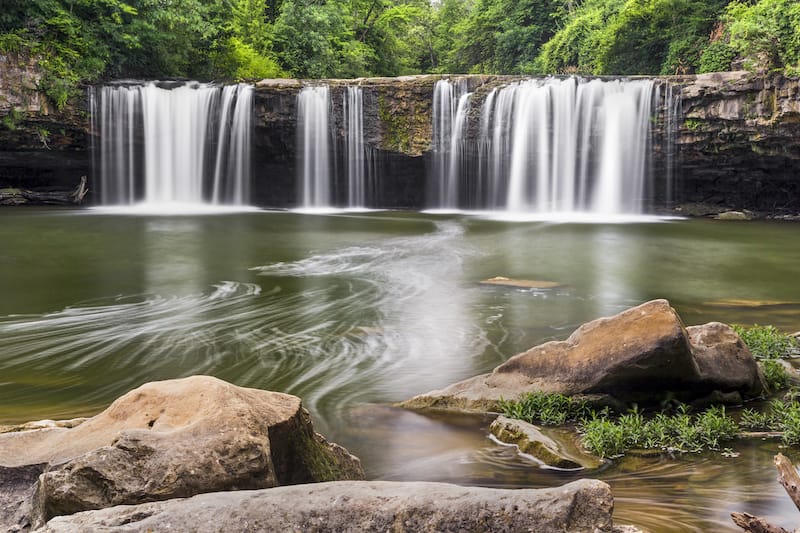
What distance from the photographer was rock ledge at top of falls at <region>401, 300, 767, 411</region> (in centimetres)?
487

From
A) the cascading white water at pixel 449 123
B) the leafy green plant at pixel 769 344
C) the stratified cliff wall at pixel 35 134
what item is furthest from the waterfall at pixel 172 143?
the leafy green plant at pixel 769 344

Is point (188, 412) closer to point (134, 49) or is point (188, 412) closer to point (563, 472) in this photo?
point (563, 472)

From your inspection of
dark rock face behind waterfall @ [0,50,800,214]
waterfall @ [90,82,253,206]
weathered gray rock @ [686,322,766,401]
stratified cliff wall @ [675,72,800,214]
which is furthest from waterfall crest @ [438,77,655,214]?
weathered gray rock @ [686,322,766,401]

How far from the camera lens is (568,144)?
74.2 feet

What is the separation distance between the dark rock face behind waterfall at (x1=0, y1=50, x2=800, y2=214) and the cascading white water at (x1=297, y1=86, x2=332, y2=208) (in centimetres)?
24

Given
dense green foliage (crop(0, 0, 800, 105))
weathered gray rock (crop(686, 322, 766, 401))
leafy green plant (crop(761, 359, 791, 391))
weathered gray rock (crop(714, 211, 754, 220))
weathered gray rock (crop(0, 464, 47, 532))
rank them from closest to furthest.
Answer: weathered gray rock (crop(0, 464, 47, 532))
weathered gray rock (crop(686, 322, 766, 401))
leafy green plant (crop(761, 359, 791, 391))
dense green foliage (crop(0, 0, 800, 105))
weathered gray rock (crop(714, 211, 754, 220))

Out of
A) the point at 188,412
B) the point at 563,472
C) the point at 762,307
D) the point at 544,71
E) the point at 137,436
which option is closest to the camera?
the point at 137,436

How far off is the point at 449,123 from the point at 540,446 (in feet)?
64.2

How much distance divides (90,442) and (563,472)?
95.9 inches

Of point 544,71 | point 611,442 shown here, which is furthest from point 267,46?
point 611,442

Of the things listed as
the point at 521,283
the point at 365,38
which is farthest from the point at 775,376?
the point at 365,38

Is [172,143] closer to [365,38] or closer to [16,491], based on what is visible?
[365,38]

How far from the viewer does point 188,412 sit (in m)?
3.08

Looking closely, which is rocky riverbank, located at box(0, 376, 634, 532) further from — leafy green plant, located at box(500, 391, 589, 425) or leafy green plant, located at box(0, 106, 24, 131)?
leafy green plant, located at box(0, 106, 24, 131)
